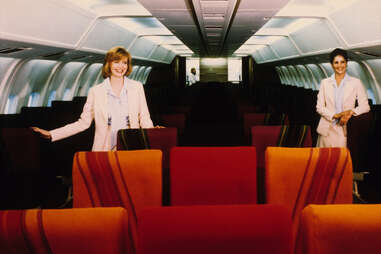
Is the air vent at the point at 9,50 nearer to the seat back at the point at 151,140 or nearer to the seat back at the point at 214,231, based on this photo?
the seat back at the point at 151,140

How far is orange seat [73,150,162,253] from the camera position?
2.13 meters

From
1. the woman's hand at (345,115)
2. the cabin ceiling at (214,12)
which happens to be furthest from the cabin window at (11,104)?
the woman's hand at (345,115)

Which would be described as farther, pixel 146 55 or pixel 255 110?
pixel 146 55

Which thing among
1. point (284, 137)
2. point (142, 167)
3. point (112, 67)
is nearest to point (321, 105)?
point (284, 137)

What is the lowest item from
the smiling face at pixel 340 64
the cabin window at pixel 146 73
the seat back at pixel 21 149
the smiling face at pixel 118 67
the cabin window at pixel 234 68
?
the seat back at pixel 21 149

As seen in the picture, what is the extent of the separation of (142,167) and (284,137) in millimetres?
1820

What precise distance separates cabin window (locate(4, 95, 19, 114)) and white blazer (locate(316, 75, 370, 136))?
654 centimetres

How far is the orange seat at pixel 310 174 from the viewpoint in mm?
2188

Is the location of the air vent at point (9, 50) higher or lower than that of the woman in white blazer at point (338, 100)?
higher

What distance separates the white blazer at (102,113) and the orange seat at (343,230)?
8.25 feet

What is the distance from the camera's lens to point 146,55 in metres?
15.9

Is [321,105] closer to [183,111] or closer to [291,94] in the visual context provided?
[183,111]

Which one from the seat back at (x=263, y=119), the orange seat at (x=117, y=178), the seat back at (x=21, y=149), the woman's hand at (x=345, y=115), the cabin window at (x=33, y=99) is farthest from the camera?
the cabin window at (x=33, y=99)

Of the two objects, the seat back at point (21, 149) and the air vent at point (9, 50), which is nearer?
the seat back at point (21, 149)
